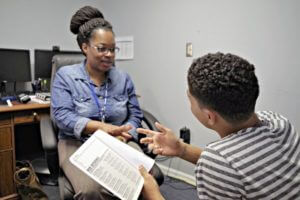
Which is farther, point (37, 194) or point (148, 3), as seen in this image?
point (148, 3)

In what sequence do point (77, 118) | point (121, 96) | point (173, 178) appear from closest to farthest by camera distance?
point (77, 118) → point (121, 96) → point (173, 178)

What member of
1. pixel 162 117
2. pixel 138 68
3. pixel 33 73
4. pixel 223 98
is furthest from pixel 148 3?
pixel 223 98

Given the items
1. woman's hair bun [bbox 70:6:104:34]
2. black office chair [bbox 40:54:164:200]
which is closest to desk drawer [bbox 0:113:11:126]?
black office chair [bbox 40:54:164:200]

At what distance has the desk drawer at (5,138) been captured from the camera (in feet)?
5.47

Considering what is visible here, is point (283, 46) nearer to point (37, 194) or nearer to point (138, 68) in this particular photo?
point (138, 68)

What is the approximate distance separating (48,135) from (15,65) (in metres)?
1.02

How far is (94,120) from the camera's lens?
139 cm

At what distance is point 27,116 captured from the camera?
1.78 meters

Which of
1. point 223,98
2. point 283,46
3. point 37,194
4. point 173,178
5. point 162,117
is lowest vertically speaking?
point 173,178

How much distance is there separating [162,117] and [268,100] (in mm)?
923

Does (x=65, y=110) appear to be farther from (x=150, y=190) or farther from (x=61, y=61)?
(x=150, y=190)

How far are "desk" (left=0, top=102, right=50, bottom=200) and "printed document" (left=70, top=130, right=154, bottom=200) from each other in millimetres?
906

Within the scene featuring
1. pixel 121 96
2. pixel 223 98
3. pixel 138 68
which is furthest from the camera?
pixel 138 68

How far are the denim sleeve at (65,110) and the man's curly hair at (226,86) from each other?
795mm
